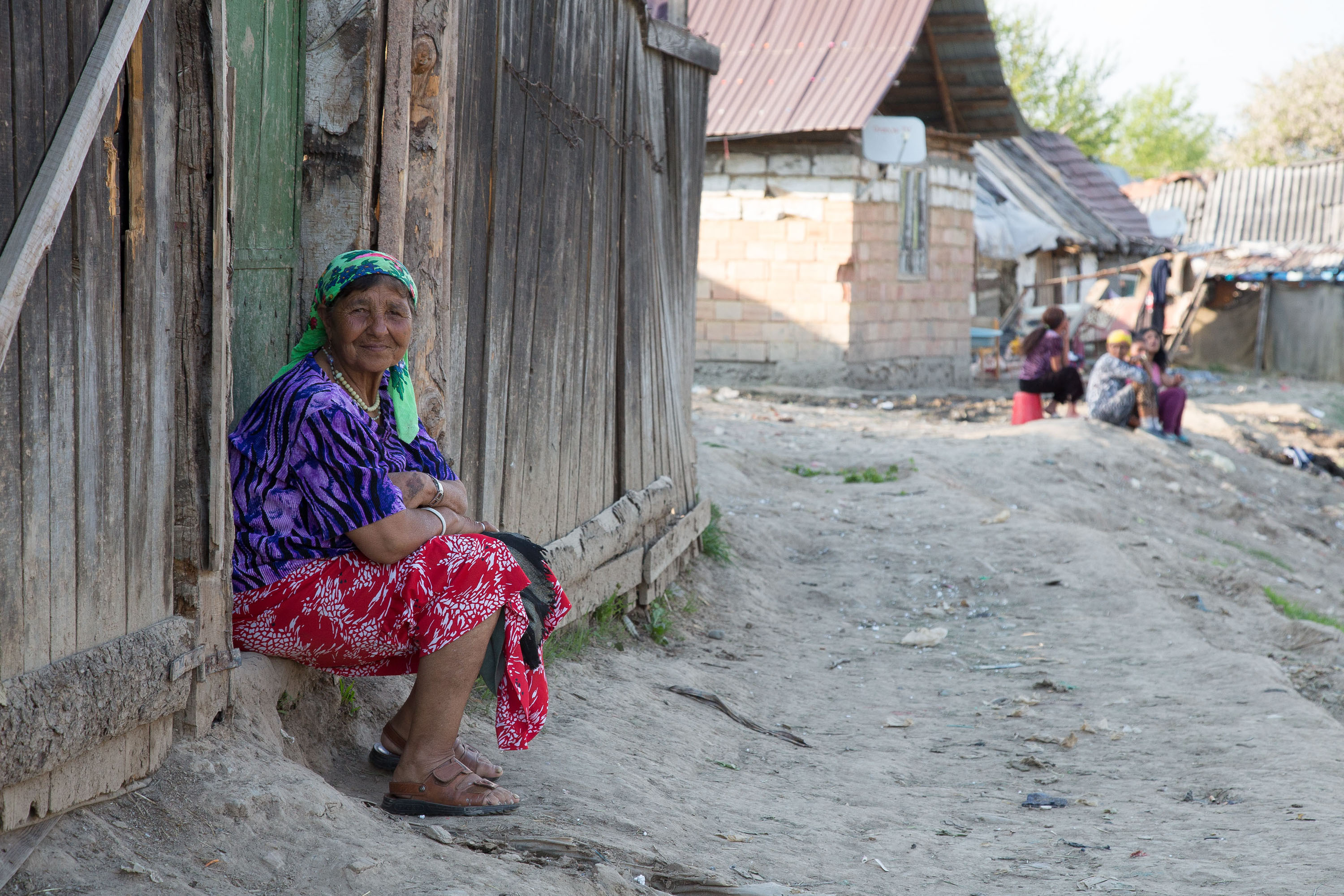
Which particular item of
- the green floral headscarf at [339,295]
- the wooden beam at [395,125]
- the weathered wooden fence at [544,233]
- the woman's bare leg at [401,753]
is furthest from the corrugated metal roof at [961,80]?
the woman's bare leg at [401,753]

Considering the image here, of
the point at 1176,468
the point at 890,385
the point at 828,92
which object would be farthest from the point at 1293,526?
the point at 828,92

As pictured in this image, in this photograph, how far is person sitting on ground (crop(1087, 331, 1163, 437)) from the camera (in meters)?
11.4

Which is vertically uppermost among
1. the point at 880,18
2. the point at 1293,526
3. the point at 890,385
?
the point at 880,18

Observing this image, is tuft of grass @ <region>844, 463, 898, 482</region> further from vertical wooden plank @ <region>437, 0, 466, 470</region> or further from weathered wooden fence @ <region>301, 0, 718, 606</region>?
vertical wooden plank @ <region>437, 0, 466, 470</region>

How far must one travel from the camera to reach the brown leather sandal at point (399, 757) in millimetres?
2932

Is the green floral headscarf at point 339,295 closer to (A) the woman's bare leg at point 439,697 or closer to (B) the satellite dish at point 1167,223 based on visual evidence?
(A) the woman's bare leg at point 439,697

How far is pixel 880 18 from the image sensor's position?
1352cm

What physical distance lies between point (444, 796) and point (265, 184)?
1570 millimetres

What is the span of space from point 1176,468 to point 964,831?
8132 mm

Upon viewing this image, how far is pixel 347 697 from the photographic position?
A: 3.13 m

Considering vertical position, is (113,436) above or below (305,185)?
below

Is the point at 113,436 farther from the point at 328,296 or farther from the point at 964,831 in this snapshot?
the point at 964,831

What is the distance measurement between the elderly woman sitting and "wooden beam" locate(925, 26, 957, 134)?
13.4m

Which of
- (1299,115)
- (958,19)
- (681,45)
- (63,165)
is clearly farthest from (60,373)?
(1299,115)
